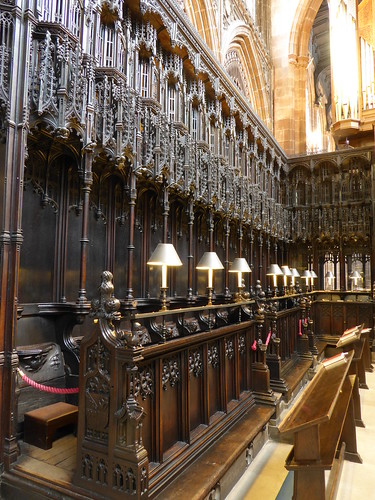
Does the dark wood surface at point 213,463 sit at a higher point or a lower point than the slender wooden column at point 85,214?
lower

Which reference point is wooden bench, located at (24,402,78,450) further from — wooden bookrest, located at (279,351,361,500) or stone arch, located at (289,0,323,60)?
stone arch, located at (289,0,323,60)

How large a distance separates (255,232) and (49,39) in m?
7.85

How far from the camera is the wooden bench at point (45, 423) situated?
9.61ft

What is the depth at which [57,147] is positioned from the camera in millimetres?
4176

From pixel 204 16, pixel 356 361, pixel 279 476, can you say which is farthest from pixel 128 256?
pixel 204 16

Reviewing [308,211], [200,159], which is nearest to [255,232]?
[308,211]

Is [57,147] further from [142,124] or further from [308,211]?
[308,211]

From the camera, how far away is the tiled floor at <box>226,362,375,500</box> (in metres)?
3.07

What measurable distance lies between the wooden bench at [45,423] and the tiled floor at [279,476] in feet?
4.73

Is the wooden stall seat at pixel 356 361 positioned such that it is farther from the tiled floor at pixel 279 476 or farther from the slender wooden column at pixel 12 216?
the slender wooden column at pixel 12 216

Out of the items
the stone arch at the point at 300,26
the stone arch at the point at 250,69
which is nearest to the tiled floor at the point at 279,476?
the stone arch at the point at 250,69

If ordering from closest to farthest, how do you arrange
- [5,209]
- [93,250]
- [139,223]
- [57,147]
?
[5,209], [57,147], [93,250], [139,223]

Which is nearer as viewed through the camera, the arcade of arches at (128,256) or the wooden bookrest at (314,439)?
the wooden bookrest at (314,439)

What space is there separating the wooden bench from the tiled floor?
1.44m
